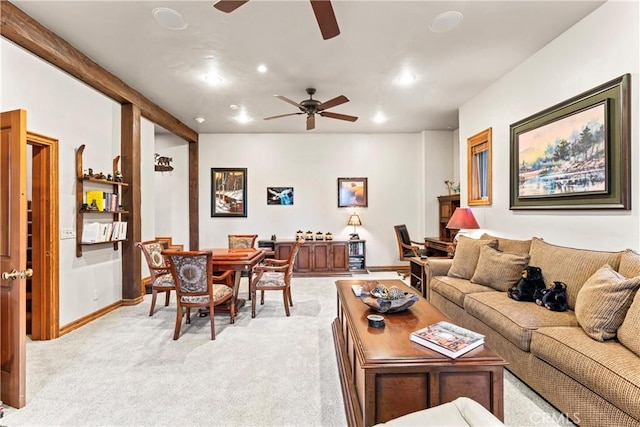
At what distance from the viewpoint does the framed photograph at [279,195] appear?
6.73 m

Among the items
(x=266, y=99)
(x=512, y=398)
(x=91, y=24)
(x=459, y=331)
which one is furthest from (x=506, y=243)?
(x=91, y=24)

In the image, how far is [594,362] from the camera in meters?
1.68

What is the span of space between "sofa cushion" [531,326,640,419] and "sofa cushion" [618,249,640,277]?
0.53 m

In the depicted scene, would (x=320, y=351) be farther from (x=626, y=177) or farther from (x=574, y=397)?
(x=626, y=177)

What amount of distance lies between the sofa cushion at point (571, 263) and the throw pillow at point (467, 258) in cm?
64

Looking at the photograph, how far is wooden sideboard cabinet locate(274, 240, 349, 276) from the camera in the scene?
20.4 ft

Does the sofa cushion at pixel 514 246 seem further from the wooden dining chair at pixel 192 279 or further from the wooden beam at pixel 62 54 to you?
the wooden beam at pixel 62 54

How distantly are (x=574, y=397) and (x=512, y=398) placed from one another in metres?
0.42

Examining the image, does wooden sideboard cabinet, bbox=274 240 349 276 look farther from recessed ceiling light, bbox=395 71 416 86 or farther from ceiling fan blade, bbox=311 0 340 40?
ceiling fan blade, bbox=311 0 340 40

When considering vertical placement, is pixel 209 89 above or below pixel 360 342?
above

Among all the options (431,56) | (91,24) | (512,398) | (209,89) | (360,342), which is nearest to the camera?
(360,342)

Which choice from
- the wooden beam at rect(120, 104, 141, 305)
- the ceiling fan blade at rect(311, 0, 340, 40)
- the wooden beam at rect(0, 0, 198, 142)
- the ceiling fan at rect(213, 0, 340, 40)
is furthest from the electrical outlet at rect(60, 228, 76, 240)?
the ceiling fan blade at rect(311, 0, 340, 40)

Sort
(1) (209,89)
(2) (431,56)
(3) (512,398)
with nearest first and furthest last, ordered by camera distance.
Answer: (3) (512,398) < (2) (431,56) < (1) (209,89)

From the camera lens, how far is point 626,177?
2.37 metres
